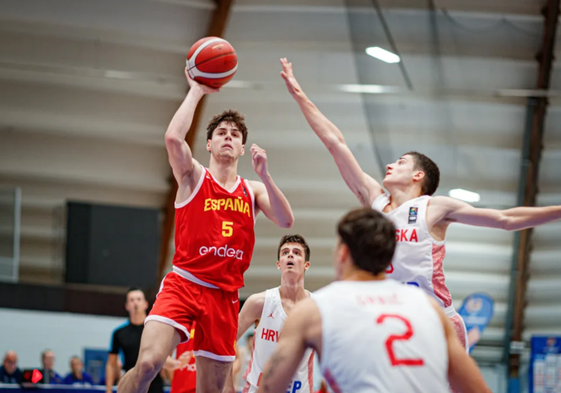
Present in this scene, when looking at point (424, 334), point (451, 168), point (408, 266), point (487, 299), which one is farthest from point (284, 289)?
point (487, 299)

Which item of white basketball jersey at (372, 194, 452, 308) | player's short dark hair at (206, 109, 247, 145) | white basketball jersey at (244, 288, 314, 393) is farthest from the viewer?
white basketball jersey at (244, 288, 314, 393)

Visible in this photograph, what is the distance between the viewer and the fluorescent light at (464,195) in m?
15.9

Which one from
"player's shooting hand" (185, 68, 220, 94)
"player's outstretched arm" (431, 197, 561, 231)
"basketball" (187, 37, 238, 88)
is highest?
"basketball" (187, 37, 238, 88)

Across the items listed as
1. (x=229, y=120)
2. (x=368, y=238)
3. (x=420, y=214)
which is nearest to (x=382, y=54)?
(x=229, y=120)

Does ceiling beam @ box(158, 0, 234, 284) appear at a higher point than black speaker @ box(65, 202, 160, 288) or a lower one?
higher

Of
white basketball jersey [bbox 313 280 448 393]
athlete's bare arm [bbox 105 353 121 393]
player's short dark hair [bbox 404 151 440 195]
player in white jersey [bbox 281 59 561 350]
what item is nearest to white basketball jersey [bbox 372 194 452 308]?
player in white jersey [bbox 281 59 561 350]

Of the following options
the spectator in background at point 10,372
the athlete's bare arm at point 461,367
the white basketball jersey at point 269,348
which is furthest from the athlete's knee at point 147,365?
the spectator in background at point 10,372

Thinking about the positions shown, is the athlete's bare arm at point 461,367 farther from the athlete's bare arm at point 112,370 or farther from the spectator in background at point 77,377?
the spectator in background at point 77,377

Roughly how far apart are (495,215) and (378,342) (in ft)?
8.13

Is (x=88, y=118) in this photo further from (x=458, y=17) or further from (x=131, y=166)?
(x=458, y=17)

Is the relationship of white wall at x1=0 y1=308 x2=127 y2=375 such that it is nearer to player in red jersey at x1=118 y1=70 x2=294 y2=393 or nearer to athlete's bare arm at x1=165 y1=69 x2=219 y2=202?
player in red jersey at x1=118 y1=70 x2=294 y2=393

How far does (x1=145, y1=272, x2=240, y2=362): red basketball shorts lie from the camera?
18.6ft

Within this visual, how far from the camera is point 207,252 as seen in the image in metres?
5.86

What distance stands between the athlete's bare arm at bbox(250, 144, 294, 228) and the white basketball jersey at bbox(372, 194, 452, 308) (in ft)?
2.93
